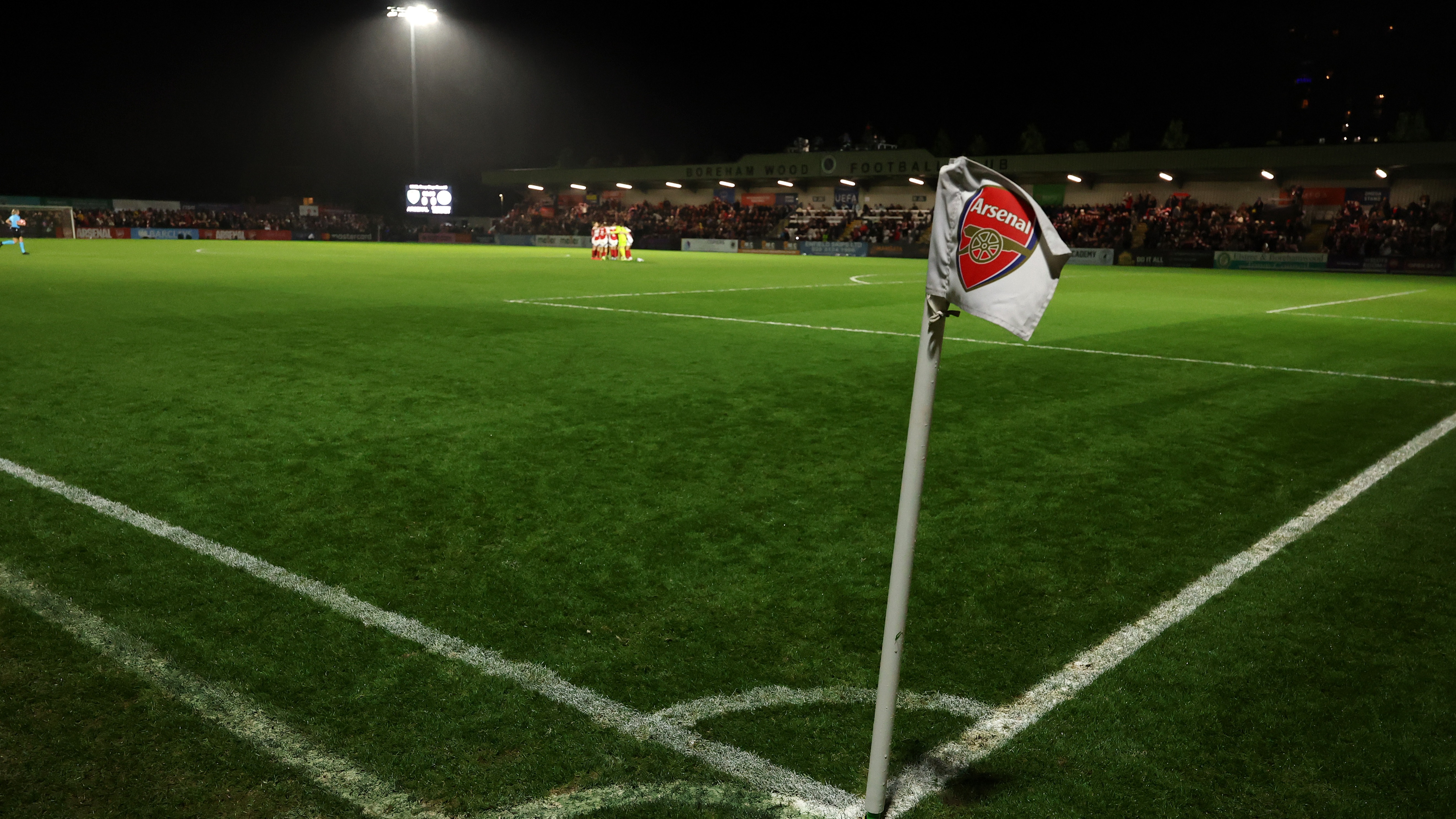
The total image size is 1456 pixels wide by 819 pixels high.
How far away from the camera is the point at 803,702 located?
3012mm

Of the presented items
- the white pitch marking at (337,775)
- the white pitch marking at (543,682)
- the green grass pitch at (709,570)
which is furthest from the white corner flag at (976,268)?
the green grass pitch at (709,570)

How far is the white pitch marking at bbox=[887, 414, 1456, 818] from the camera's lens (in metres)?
2.65

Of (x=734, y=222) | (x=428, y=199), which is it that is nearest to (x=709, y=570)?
(x=734, y=222)

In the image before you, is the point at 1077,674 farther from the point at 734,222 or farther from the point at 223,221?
the point at 223,221

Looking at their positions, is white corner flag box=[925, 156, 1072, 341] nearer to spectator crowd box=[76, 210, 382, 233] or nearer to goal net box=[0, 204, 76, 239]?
goal net box=[0, 204, 76, 239]

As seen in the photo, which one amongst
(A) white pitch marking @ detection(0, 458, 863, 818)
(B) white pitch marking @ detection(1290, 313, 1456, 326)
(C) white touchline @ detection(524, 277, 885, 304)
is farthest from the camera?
(C) white touchline @ detection(524, 277, 885, 304)

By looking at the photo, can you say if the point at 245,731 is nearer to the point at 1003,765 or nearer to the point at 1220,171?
the point at 1003,765

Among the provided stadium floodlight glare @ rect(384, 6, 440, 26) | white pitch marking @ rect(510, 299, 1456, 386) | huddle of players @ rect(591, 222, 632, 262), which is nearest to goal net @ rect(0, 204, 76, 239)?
stadium floodlight glare @ rect(384, 6, 440, 26)

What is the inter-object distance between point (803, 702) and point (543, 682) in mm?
814

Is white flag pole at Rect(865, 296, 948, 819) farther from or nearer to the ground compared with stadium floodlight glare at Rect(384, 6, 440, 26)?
nearer to the ground

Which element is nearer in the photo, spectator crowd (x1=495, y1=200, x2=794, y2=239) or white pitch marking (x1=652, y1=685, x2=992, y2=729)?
white pitch marking (x1=652, y1=685, x2=992, y2=729)

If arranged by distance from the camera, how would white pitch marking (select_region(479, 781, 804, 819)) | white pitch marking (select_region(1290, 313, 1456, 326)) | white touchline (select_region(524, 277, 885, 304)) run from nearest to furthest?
white pitch marking (select_region(479, 781, 804, 819)) < white pitch marking (select_region(1290, 313, 1456, 326)) < white touchline (select_region(524, 277, 885, 304))

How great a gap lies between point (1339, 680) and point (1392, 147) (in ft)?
139

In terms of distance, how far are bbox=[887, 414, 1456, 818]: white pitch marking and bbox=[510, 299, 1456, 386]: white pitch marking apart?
556 centimetres
